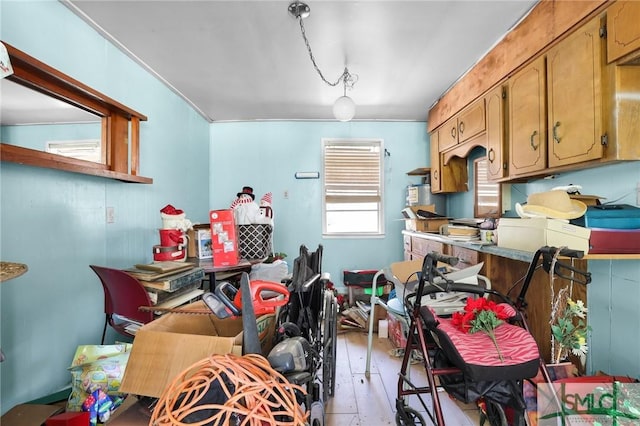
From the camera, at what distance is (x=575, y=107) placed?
162 cm

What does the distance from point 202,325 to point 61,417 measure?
0.84 metres

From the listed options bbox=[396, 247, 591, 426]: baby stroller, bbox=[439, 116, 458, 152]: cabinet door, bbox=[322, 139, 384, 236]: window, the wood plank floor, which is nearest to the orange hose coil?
bbox=[396, 247, 591, 426]: baby stroller

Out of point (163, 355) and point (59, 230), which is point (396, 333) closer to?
point (163, 355)

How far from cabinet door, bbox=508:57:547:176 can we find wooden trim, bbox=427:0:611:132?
0.37 feet

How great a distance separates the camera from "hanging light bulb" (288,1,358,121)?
184cm

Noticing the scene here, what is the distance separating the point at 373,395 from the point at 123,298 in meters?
1.67

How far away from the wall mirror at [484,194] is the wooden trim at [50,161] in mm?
3026

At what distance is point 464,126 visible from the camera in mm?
2854

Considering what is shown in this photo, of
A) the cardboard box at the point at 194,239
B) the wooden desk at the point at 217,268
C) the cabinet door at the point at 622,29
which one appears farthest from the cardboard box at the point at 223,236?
the cabinet door at the point at 622,29

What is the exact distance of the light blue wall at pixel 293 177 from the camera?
3.96 metres

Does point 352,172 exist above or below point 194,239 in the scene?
above

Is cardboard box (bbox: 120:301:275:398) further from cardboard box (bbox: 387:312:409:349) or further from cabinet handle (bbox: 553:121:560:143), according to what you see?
cabinet handle (bbox: 553:121:560:143)

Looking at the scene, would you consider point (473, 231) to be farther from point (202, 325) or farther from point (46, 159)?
point (46, 159)


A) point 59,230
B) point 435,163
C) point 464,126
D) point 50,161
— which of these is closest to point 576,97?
point 464,126
